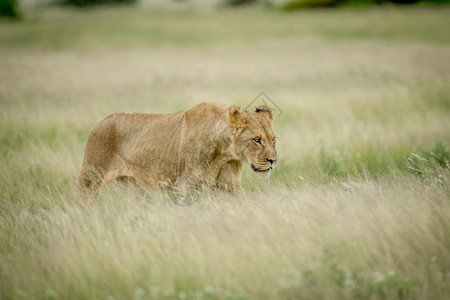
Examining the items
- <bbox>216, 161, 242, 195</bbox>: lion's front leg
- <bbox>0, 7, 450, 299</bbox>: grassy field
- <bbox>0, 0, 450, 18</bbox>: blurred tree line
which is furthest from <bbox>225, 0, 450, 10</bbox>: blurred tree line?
<bbox>216, 161, 242, 195</bbox>: lion's front leg

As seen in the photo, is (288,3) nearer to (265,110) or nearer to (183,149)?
(265,110)

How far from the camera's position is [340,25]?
38500mm

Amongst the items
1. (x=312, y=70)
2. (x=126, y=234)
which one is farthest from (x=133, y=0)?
(x=126, y=234)

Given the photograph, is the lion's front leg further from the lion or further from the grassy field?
the grassy field

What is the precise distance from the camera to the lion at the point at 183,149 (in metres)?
5.27

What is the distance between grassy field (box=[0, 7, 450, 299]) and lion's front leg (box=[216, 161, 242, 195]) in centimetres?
19

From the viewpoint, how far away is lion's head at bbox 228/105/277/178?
5234 mm

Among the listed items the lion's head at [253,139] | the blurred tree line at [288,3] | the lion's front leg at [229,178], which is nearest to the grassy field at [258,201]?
the lion's front leg at [229,178]

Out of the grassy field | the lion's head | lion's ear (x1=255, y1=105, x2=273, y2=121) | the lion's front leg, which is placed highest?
lion's ear (x1=255, y1=105, x2=273, y2=121)

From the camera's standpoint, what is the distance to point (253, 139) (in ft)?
17.3

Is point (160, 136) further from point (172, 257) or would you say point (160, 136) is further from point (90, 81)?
point (90, 81)

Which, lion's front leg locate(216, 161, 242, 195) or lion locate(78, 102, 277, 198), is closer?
lion locate(78, 102, 277, 198)

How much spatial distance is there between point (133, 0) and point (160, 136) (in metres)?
60.1

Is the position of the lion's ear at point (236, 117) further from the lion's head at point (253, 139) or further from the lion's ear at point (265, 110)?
the lion's ear at point (265, 110)
